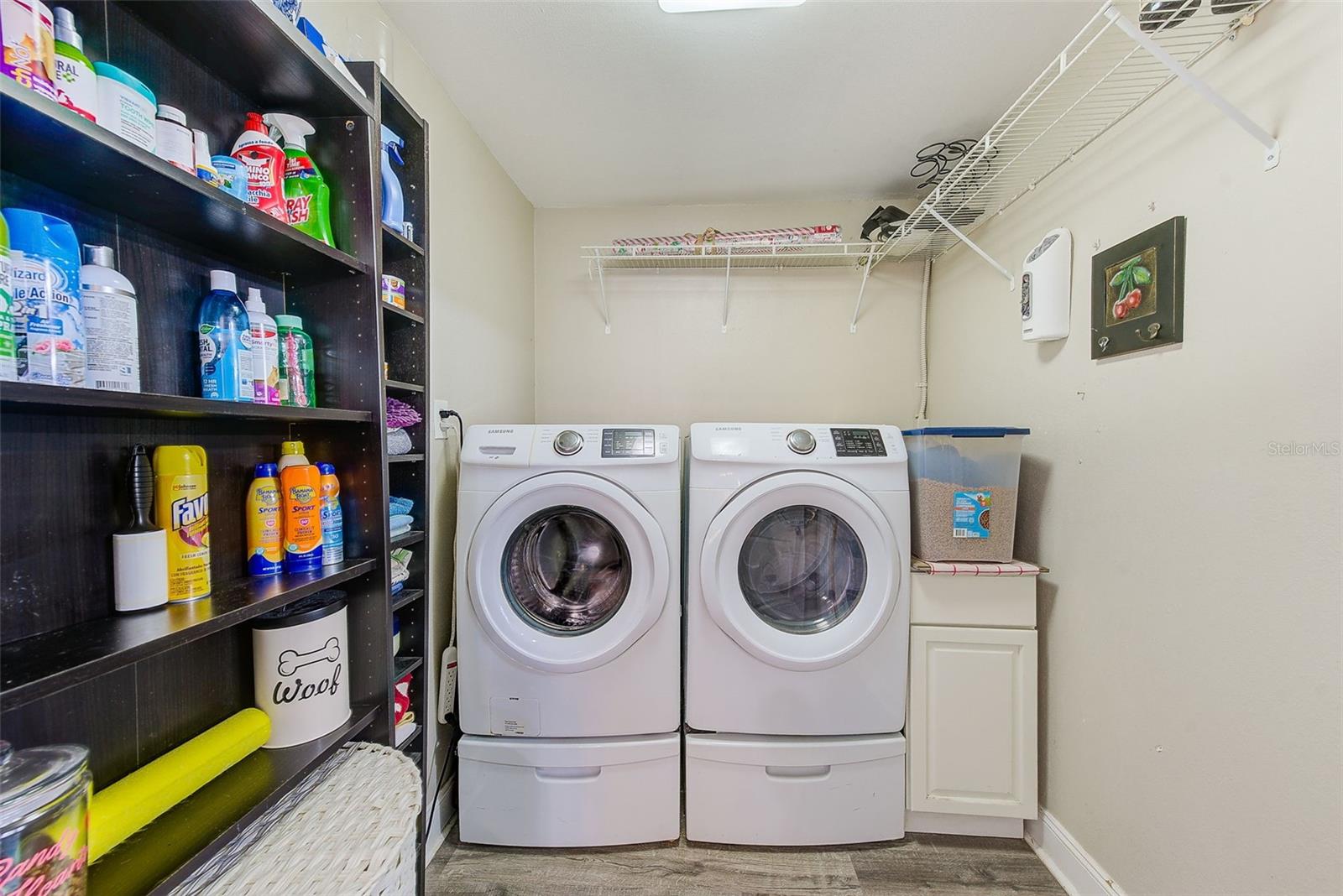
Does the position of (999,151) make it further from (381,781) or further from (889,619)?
(381,781)

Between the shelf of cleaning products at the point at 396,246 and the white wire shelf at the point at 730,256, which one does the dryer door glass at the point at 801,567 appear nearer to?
the white wire shelf at the point at 730,256

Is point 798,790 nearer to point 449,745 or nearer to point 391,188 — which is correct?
point 449,745

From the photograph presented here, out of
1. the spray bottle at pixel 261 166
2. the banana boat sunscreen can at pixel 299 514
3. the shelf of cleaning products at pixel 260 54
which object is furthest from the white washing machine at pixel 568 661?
→ the shelf of cleaning products at pixel 260 54

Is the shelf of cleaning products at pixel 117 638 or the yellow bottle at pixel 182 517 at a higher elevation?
the yellow bottle at pixel 182 517

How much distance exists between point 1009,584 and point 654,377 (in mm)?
1575

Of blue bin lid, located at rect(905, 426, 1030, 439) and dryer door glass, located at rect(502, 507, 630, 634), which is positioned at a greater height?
blue bin lid, located at rect(905, 426, 1030, 439)

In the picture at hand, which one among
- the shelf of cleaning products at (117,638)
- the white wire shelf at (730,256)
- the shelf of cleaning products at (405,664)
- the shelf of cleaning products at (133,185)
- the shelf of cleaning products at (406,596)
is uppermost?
the white wire shelf at (730,256)

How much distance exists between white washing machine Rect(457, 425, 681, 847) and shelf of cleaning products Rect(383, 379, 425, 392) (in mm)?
260

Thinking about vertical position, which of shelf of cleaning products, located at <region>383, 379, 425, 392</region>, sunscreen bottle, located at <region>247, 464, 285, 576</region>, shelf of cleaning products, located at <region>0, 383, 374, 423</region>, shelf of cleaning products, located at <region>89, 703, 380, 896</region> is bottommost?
shelf of cleaning products, located at <region>89, 703, 380, 896</region>

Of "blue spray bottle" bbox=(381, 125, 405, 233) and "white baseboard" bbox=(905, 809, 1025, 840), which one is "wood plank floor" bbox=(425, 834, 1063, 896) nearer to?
"white baseboard" bbox=(905, 809, 1025, 840)

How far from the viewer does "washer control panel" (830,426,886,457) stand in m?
1.41

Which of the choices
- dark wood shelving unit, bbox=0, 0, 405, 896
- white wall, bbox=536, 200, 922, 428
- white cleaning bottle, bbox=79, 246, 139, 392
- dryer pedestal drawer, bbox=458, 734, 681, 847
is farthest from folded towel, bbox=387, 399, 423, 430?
white wall, bbox=536, 200, 922, 428

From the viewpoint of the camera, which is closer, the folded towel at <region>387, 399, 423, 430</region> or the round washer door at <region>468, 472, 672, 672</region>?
the folded towel at <region>387, 399, 423, 430</region>

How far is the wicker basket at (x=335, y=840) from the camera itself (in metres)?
0.70
